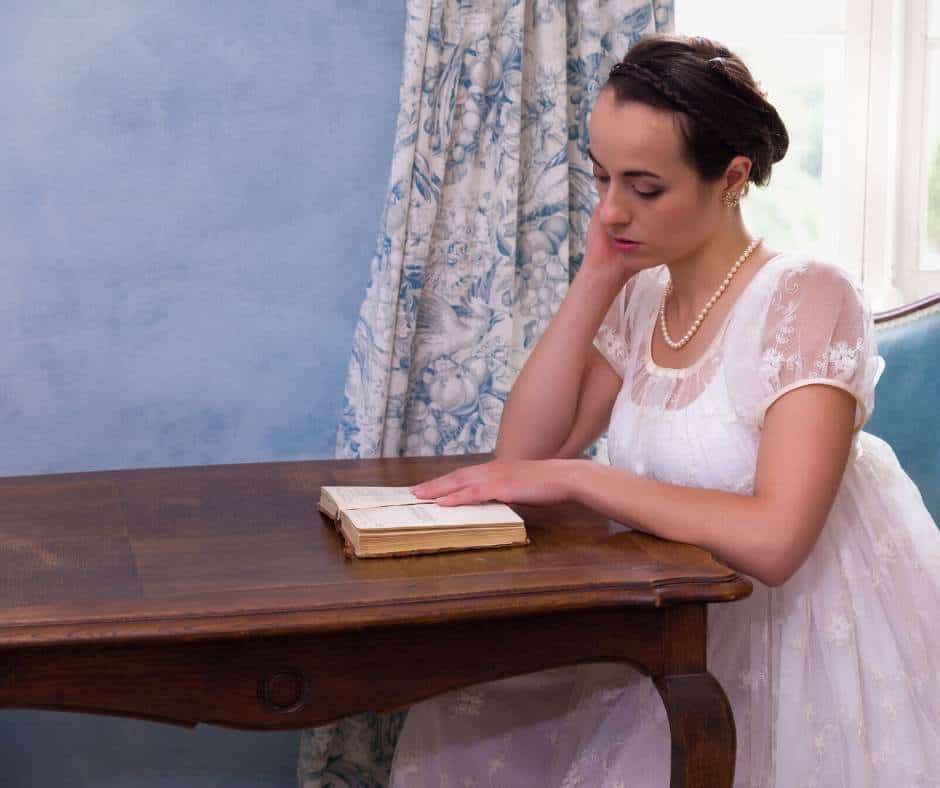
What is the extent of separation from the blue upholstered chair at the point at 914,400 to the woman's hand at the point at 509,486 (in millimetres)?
798

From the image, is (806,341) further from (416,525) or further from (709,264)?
(416,525)

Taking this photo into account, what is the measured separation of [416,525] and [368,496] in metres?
0.15

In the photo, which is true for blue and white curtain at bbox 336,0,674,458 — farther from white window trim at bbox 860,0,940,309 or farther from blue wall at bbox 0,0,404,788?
white window trim at bbox 860,0,940,309

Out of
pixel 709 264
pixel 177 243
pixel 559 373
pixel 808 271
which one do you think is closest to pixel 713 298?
pixel 709 264

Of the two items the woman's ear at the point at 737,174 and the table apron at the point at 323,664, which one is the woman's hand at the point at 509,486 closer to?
the table apron at the point at 323,664

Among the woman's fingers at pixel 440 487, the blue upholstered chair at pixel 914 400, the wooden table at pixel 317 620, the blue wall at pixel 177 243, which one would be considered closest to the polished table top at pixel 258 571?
the wooden table at pixel 317 620

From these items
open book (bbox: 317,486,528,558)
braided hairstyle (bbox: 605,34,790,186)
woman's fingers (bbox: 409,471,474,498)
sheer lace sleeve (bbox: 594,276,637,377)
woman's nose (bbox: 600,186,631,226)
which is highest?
braided hairstyle (bbox: 605,34,790,186)

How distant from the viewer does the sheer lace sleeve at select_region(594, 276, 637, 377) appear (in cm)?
191

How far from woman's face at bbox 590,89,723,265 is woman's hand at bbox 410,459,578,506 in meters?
0.35

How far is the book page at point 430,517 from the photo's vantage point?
4.55ft

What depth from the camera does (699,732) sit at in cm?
132

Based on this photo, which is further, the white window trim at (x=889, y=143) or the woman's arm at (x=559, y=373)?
the white window trim at (x=889, y=143)

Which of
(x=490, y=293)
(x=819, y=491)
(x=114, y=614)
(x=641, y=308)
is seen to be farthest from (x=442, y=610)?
(x=490, y=293)

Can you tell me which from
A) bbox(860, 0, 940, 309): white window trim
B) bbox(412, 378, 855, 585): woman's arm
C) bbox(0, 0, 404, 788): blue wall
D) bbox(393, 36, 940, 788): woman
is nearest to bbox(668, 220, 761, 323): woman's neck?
bbox(393, 36, 940, 788): woman
